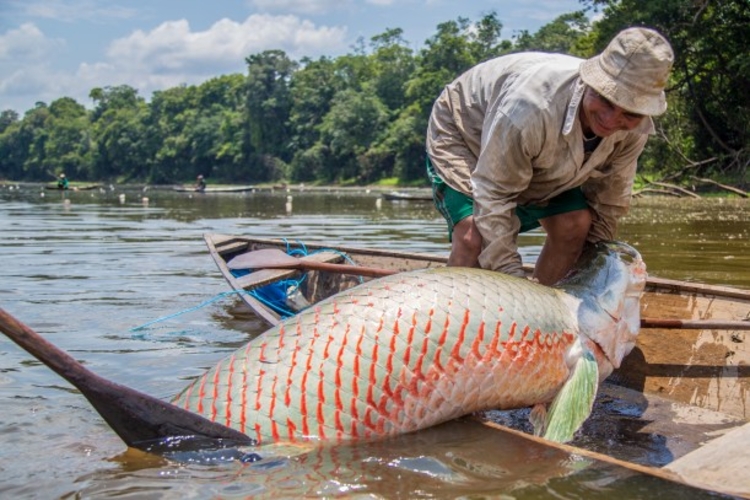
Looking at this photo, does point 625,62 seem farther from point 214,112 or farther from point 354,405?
point 214,112

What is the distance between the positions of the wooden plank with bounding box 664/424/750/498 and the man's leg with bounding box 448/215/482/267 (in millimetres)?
1578

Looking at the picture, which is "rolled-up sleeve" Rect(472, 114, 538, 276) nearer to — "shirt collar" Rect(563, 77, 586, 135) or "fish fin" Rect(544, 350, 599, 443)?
"shirt collar" Rect(563, 77, 586, 135)

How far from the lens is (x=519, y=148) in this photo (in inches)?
143

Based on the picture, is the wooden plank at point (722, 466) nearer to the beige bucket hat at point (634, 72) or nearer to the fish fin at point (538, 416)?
the fish fin at point (538, 416)

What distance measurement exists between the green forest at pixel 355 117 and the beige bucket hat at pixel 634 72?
22867 mm

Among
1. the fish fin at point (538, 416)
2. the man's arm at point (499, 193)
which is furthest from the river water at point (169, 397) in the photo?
the man's arm at point (499, 193)

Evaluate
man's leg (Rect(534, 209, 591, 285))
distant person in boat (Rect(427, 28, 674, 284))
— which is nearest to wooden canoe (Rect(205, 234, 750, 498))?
man's leg (Rect(534, 209, 591, 285))

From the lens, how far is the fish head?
11.6 feet

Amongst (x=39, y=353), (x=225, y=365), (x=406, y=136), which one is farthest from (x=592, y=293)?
(x=406, y=136)

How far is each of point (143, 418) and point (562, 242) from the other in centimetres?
240

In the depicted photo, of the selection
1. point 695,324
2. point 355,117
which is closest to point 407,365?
point 695,324

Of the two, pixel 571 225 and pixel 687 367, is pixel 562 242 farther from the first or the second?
pixel 687 367

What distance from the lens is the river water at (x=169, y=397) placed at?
2.96 metres

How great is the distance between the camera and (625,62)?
11.0 feet
